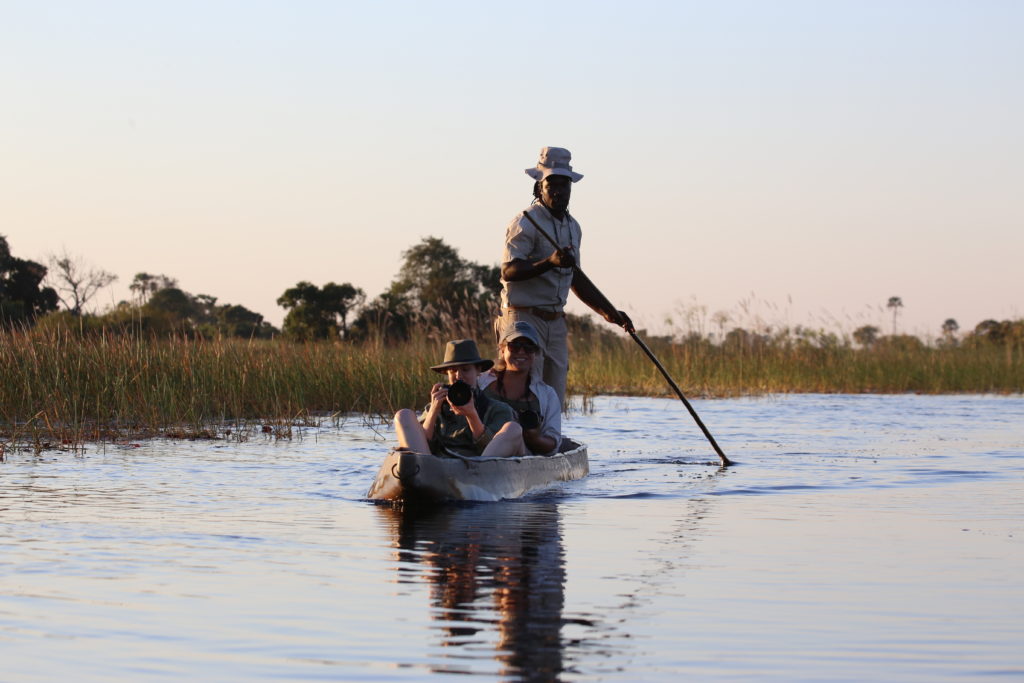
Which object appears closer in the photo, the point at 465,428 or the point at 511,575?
the point at 511,575

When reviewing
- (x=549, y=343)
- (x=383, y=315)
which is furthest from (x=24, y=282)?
(x=549, y=343)

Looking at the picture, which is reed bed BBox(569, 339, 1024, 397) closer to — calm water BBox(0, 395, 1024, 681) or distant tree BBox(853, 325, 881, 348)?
distant tree BBox(853, 325, 881, 348)

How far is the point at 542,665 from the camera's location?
4.46 m

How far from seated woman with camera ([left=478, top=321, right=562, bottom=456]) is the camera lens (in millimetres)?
554

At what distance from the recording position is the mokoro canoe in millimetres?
8445

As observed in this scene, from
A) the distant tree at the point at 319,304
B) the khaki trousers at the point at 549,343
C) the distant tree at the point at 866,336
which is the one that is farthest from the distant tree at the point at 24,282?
the khaki trousers at the point at 549,343

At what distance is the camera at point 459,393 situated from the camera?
8570 mm

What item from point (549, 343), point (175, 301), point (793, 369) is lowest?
point (549, 343)

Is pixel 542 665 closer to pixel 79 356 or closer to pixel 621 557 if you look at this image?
pixel 621 557

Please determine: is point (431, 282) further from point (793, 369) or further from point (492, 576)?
point (492, 576)

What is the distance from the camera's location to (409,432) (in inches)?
341

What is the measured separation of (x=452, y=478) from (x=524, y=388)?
1.02 metres

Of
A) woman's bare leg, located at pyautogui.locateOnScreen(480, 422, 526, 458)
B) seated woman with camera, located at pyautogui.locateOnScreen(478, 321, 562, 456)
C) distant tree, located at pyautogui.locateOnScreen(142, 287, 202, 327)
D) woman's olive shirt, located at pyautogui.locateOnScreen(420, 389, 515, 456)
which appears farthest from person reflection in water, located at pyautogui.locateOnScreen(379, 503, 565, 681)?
distant tree, located at pyautogui.locateOnScreen(142, 287, 202, 327)

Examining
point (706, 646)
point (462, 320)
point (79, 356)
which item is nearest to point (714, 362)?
point (462, 320)
